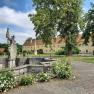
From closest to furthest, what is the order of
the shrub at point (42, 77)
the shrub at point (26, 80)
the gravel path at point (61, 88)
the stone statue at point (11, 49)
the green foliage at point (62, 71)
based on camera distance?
the gravel path at point (61, 88), the shrub at point (26, 80), the shrub at point (42, 77), the green foliage at point (62, 71), the stone statue at point (11, 49)

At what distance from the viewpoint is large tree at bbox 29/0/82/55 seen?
5912cm

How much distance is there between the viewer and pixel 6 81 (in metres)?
13.4

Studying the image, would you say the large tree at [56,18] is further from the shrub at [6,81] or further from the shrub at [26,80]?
the shrub at [6,81]

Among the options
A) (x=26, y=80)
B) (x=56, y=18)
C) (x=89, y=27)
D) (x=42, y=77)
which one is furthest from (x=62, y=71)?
(x=89, y=27)

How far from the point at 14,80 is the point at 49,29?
149 feet

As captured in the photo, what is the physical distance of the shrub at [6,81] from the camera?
13.2 meters

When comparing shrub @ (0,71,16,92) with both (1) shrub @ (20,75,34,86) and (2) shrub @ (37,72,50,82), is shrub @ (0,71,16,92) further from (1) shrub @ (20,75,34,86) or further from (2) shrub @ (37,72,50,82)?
(2) shrub @ (37,72,50,82)

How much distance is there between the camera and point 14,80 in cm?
1388

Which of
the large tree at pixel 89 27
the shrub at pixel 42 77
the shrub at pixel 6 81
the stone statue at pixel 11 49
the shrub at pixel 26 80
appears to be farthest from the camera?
the large tree at pixel 89 27

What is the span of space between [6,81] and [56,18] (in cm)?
4772

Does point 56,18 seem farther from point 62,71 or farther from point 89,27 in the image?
point 62,71

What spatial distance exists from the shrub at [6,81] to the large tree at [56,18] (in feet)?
146

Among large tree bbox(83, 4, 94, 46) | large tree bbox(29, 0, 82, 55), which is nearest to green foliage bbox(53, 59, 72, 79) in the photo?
large tree bbox(29, 0, 82, 55)

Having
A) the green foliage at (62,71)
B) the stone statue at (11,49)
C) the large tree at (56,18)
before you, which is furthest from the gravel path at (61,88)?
the large tree at (56,18)
